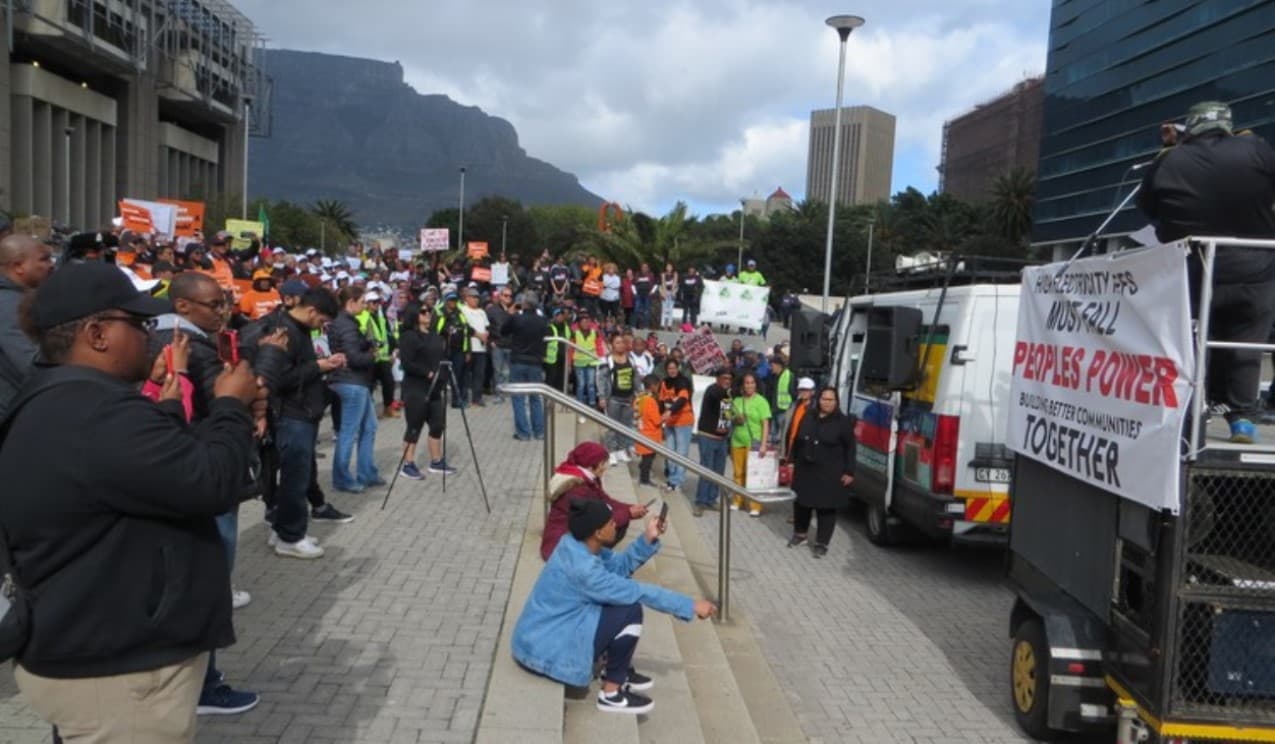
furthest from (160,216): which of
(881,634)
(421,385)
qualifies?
(881,634)

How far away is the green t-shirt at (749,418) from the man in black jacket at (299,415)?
604 cm

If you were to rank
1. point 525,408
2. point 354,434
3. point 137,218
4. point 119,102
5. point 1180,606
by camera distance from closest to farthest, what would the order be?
point 1180,606, point 354,434, point 525,408, point 137,218, point 119,102

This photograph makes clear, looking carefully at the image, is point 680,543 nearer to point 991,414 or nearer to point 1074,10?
point 991,414

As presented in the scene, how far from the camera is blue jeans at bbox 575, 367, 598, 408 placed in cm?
1514

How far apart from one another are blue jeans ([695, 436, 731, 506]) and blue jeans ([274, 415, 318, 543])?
6.14 metres

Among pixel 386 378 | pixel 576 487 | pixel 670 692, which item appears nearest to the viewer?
pixel 670 692

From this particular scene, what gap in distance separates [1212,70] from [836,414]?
2656 inches

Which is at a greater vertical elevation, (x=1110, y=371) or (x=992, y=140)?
(x=992, y=140)

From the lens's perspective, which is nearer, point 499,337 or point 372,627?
point 372,627

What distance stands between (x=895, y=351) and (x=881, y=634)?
272 cm

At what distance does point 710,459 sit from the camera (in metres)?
12.3

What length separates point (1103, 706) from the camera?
508 centimetres

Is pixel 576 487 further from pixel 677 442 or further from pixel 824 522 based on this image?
pixel 677 442

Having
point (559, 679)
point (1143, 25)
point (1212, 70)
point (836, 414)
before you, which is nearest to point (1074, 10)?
point (1143, 25)
